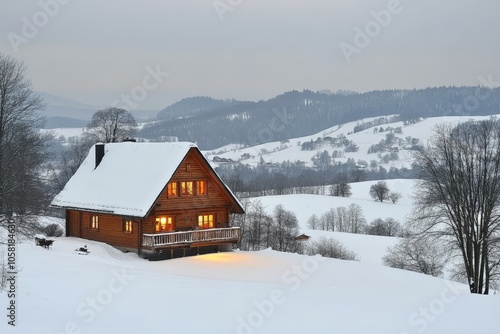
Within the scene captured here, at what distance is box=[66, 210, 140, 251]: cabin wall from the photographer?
117ft

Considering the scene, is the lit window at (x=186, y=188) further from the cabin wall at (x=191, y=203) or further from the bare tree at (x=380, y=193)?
the bare tree at (x=380, y=193)

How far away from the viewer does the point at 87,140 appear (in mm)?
60500

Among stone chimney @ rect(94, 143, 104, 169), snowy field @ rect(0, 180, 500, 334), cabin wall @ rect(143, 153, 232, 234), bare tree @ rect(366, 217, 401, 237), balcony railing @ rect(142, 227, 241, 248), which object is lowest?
bare tree @ rect(366, 217, 401, 237)

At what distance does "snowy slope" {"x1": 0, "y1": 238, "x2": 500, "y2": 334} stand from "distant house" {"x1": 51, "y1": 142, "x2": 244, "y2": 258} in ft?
19.5

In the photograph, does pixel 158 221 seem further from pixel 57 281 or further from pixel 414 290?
pixel 414 290

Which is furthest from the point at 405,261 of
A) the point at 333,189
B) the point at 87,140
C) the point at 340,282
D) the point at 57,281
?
the point at 333,189

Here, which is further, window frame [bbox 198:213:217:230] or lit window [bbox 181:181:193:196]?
window frame [bbox 198:213:217:230]

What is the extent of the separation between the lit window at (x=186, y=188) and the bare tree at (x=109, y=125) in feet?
78.5

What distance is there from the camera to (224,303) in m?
19.8

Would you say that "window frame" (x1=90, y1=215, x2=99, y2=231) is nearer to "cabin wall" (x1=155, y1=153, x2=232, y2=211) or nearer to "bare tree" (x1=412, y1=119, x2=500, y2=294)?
"cabin wall" (x1=155, y1=153, x2=232, y2=211)

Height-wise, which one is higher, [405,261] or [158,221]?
[158,221]

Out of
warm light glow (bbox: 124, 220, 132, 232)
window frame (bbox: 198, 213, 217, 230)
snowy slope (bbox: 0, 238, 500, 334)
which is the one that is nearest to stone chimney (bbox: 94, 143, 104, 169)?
warm light glow (bbox: 124, 220, 132, 232)

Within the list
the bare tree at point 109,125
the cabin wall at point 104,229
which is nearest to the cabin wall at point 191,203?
the cabin wall at point 104,229

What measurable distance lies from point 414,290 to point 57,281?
1700 cm
